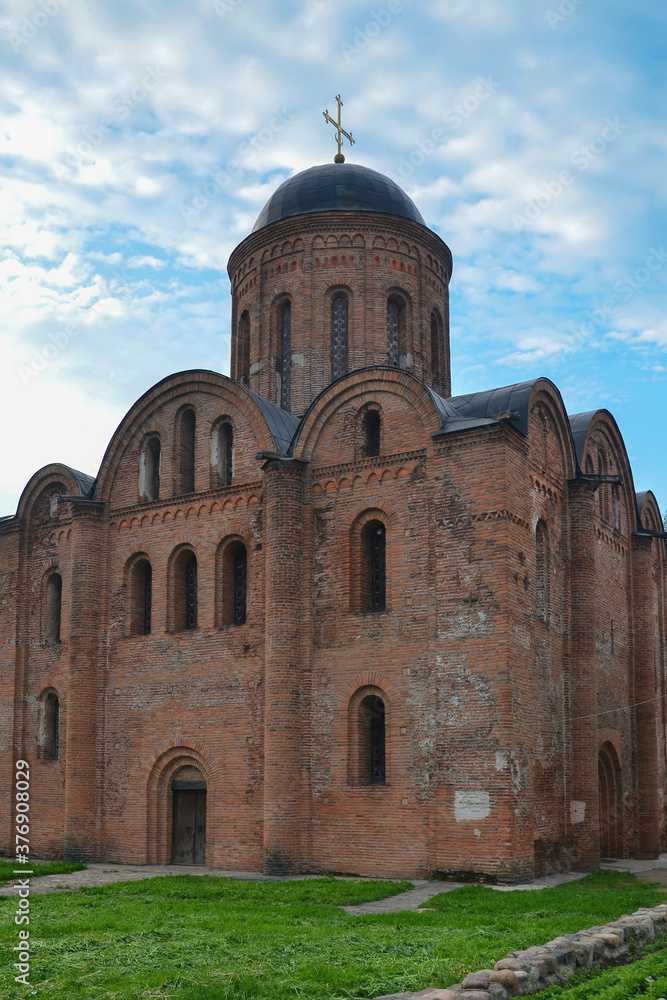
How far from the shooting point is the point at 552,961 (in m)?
8.21

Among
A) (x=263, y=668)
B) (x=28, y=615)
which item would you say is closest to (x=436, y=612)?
(x=263, y=668)

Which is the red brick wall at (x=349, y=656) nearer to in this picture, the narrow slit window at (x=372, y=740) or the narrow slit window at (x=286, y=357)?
the narrow slit window at (x=372, y=740)

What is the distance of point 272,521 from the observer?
17.0m

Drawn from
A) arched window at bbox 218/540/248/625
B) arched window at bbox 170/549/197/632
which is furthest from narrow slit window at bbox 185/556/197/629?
arched window at bbox 218/540/248/625

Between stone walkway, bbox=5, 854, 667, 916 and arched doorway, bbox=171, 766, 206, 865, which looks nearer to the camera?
stone walkway, bbox=5, 854, 667, 916

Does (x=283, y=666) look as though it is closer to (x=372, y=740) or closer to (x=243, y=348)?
(x=372, y=740)

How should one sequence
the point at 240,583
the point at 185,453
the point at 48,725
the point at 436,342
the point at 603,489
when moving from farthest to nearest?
the point at 436,342 → the point at 48,725 → the point at 603,489 → the point at 185,453 → the point at 240,583

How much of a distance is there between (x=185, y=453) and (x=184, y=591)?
267cm

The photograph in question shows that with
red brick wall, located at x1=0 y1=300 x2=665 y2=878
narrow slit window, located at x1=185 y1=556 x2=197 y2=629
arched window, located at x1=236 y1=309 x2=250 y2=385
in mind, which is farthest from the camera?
arched window, located at x1=236 y1=309 x2=250 y2=385

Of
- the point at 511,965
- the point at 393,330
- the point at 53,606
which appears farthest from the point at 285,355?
the point at 511,965

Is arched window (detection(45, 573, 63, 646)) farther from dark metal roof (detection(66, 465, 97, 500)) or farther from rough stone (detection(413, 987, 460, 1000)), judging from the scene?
rough stone (detection(413, 987, 460, 1000))

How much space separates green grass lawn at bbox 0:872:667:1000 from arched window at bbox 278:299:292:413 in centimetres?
1024

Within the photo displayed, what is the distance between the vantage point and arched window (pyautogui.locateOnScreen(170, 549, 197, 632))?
1848 centimetres

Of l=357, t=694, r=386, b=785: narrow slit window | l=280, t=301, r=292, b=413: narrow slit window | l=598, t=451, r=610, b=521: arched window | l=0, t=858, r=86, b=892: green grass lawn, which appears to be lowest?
l=0, t=858, r=86, b=892: green grass lawn
